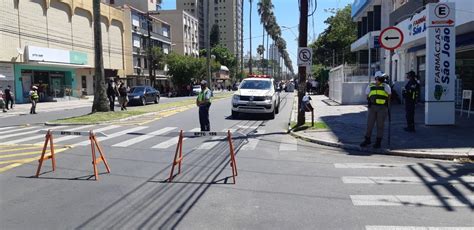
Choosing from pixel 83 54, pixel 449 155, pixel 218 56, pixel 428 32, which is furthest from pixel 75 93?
pixel 218 56

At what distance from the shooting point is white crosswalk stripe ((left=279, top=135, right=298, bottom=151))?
1214 centimetres

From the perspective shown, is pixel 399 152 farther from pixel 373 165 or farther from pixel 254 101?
pixel 254 101

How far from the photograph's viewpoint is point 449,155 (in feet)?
33.9

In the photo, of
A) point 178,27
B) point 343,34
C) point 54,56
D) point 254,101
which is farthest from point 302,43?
point 178,27

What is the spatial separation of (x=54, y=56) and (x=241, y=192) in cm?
4029

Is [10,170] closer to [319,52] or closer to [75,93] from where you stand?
[75,93]

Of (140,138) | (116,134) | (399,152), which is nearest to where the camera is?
(399,152)

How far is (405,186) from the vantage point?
7637mm

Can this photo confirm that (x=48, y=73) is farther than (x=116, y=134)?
Yes

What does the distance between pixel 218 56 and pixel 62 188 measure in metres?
111

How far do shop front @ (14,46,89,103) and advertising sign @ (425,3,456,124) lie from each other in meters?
34.1

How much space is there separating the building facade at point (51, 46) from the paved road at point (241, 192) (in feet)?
98.6

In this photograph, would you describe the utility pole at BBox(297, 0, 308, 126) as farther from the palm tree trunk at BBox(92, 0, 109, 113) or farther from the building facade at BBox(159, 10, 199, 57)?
the building facade at BBox(159, 10, 199, 57)

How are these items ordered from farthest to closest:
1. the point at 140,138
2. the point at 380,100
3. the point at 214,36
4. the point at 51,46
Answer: the point at 214,36, the point at 51,46, the point at 140,138, the point at 380,100
